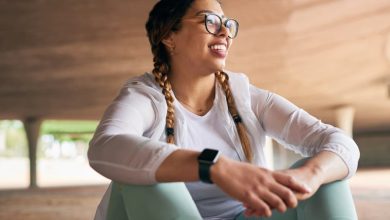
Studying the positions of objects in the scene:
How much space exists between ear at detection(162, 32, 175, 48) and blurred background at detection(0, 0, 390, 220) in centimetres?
443

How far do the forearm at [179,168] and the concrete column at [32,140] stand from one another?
699 inches

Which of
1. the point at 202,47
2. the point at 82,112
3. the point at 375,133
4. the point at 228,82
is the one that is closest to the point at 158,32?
the point at 202,47

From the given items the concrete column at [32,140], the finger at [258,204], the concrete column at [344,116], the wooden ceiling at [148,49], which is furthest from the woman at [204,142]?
the concrete column at [32,140]

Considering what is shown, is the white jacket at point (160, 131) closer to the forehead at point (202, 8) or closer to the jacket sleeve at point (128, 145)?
the jacket sleeve at point (128, 145)

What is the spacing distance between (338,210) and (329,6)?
8.47 m

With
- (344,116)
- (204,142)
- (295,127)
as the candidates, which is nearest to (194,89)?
(204,142)

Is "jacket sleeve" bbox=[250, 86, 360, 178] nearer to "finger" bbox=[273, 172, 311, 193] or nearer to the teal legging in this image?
the teal legging

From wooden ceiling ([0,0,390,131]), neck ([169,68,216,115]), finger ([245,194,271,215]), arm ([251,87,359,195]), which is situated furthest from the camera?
wooden ceiling ([0,0,390,131])

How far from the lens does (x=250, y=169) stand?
54.1 inches

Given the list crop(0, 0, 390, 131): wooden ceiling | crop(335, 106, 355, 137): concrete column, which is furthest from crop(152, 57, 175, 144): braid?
crop(335, 106, 355, 137): concrete column

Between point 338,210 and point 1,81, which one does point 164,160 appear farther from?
point 1,81

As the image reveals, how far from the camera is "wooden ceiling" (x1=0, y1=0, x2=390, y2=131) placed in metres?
9.33

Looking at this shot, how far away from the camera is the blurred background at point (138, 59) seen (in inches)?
357

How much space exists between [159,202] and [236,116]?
1.76ft
